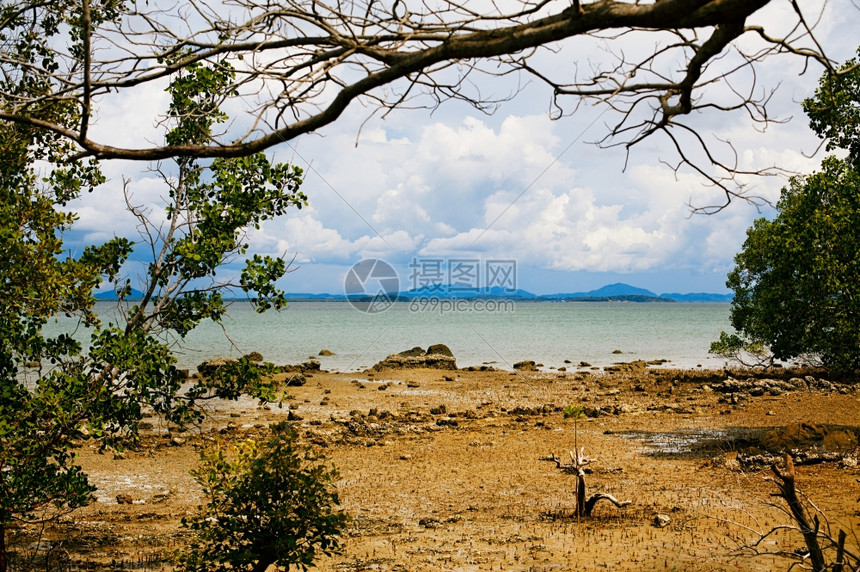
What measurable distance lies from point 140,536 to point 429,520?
4.44m

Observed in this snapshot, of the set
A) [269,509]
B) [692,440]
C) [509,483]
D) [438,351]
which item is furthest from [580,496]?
[438,351]

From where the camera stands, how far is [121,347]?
6934 millimetres

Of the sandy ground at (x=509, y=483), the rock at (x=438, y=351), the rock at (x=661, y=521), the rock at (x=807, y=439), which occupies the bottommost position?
the sandy ground at (x=509, y=483)

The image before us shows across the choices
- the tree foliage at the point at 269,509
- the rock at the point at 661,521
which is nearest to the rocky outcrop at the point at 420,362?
the rock at the point at 661,521

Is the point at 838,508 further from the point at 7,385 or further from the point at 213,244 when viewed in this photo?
the point at 7,385

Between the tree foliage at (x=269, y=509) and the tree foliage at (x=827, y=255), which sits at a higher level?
the tree foliage at (x=827, y=255)

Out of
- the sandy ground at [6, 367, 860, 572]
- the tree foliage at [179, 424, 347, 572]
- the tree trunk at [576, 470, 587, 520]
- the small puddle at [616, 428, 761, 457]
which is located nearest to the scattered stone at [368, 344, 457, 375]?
the sandy ground at [6, 367, 860, 572]

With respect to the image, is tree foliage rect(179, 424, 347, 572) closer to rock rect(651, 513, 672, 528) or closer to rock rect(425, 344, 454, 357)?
rock rect(651, 513, 672, 528)

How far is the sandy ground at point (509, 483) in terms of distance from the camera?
9.01m

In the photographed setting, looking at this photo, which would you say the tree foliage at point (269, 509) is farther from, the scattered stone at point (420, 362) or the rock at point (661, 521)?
the scattered stone at point (420, 362)

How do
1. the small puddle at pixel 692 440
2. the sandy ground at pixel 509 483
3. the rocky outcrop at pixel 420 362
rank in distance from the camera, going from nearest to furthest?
the sandy ground at pixel 509 483, the small puddle at pixel 692 440, the rocky outcrop at pixel 420 362

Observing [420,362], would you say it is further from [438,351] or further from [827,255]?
[827,255]

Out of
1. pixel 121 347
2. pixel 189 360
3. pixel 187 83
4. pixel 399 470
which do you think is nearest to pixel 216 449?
pixel 121 347

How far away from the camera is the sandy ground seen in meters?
9.01
